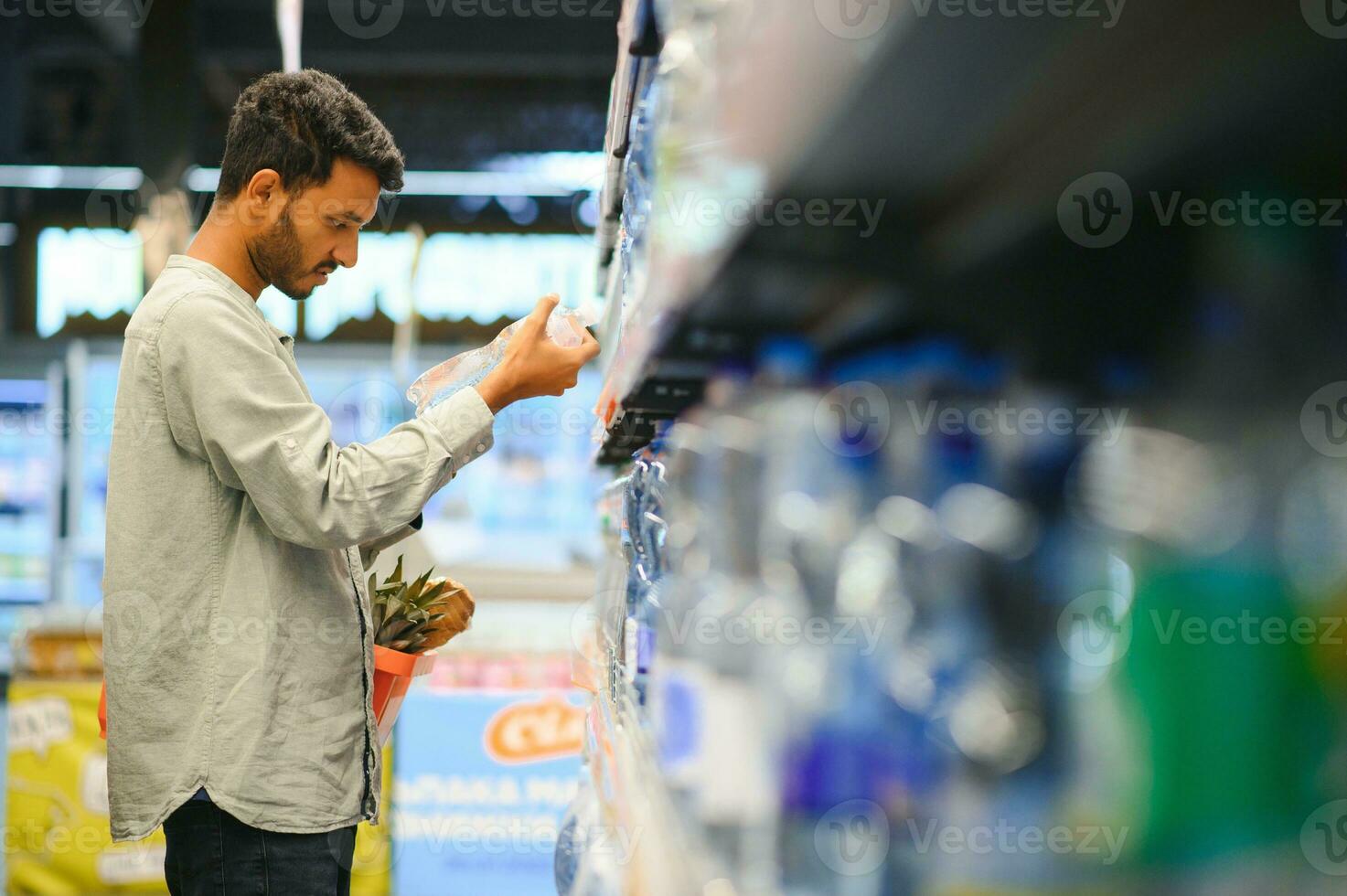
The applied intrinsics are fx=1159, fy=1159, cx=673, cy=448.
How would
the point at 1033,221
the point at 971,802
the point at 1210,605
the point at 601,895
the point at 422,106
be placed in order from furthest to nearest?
the point at 422,106
the point at 601,895
the point at 1033,221
the point at 971,802
the point at 1210,605

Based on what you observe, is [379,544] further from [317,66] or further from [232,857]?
[317,66]

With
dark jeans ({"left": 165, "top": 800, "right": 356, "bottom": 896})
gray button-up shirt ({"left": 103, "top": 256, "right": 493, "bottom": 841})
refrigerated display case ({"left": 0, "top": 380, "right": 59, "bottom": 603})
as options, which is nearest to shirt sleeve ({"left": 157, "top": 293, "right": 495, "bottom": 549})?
gray button-up shirt ({"left": 103, "top": 256, "right": 493, "bottom": 841})

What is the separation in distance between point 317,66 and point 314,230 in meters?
6.05

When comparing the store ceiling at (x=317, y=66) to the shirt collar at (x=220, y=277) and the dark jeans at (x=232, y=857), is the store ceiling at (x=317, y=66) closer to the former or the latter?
the shirt collar at (x=220, y=277)

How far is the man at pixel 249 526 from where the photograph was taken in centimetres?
138

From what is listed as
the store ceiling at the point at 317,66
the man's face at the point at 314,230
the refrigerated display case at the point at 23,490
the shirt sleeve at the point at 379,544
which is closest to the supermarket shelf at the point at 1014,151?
the man's face at the point at 314,230

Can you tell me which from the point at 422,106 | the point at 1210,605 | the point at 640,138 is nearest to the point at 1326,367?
the point at 1210,605

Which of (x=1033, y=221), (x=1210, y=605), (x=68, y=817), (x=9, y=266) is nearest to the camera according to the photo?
(x=1210, y=605)

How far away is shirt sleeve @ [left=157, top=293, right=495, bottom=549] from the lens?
1355 millimetres

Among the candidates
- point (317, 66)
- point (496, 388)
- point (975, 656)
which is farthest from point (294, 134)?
point (317, 66)

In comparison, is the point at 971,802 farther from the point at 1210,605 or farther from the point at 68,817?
the point at 68,817

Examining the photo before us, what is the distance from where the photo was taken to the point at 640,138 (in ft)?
5.76

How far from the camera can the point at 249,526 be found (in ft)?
4.75

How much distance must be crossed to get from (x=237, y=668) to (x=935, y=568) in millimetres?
1047
